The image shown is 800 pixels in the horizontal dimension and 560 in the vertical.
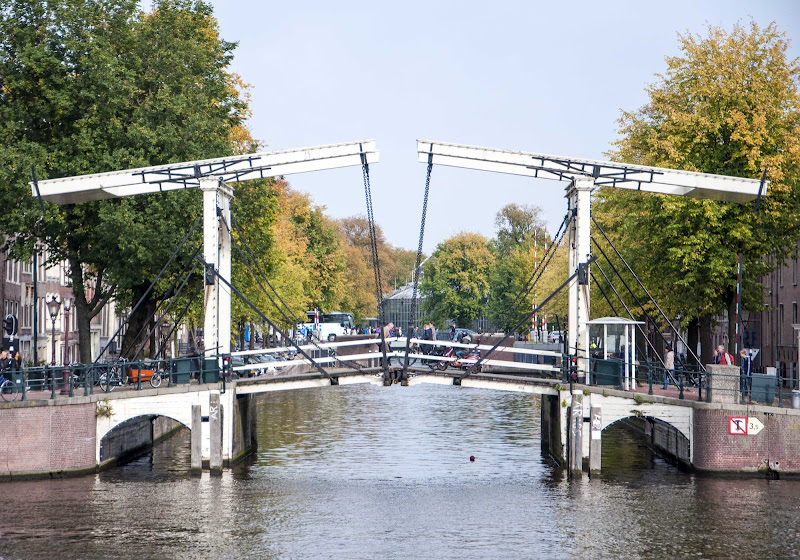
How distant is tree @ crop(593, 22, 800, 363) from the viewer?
42281 millimetres

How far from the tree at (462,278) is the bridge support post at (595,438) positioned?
3524 inches

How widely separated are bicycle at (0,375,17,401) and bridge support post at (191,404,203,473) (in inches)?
184

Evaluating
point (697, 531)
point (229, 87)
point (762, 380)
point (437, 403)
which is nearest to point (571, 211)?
point (762, 380)

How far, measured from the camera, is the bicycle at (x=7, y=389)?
31.2 m

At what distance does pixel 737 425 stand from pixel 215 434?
536 inches

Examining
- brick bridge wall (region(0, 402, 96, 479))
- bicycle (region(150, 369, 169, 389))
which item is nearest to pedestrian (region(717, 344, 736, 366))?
bicycle (region(150, 369, 169, 389))

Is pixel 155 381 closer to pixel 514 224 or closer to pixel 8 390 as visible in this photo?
pixel 8 390

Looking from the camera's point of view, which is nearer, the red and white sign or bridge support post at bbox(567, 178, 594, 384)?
the red and white sign

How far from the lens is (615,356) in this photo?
118 feet

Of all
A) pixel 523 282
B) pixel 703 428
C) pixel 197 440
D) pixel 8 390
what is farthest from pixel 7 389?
pixel 523 282

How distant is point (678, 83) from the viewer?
4547 centimetres

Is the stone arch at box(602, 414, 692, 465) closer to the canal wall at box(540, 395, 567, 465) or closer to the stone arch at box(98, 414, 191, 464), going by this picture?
the canal wall at box(540, 395, 567, 465)

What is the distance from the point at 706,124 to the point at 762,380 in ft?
47.4

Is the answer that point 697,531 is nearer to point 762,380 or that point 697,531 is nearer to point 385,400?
point 762,380
